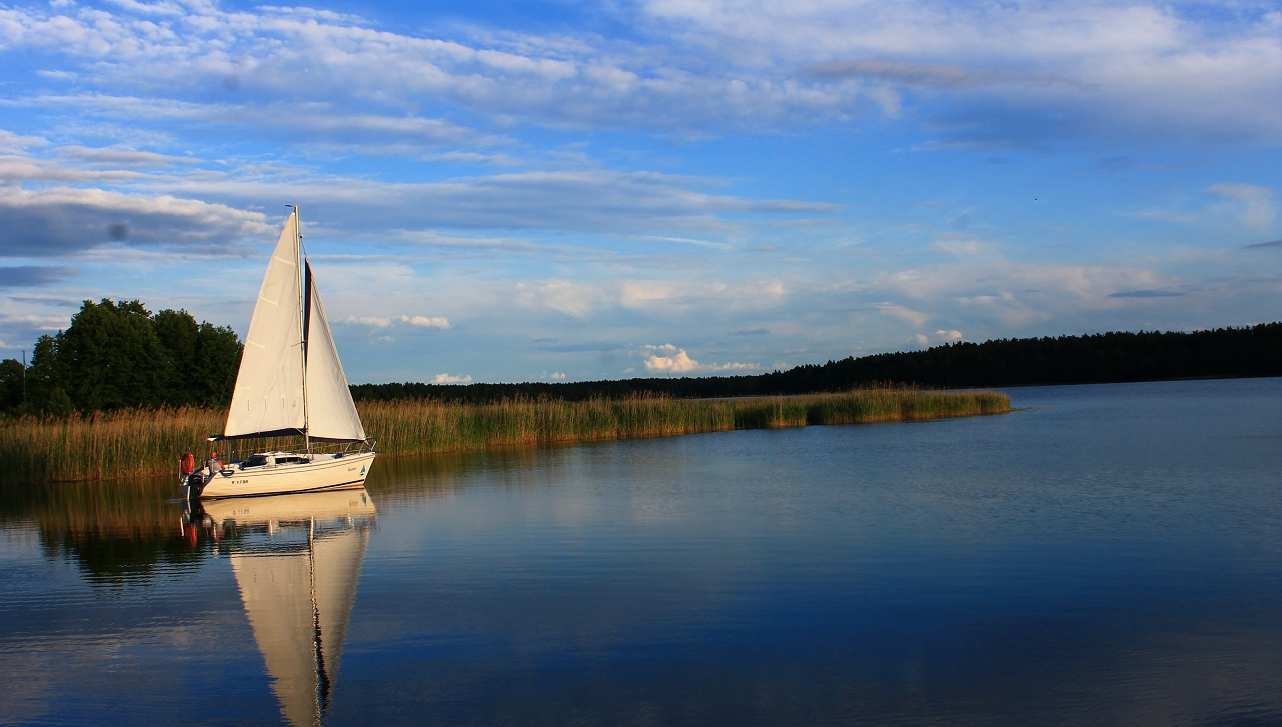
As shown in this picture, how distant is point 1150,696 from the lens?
677cm

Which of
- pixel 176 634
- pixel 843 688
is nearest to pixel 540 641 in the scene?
pixel 843 688

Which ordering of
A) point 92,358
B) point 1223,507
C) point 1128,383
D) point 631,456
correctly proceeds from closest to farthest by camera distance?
point 1223,507
point 631,456
point 92,358
point 1128,383

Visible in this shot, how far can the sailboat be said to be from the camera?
21.2m

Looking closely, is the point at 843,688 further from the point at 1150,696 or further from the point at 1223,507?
the point at 1223,507

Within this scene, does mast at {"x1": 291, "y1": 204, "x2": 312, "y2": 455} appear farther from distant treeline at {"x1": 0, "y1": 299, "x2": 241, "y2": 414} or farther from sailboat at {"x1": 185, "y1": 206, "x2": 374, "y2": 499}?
distant treeline at {"x1": 0, "y1": 299, "x2": 241, "y2": 414}

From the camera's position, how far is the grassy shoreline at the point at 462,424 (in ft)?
84.6

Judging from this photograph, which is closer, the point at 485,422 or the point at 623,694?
the point at 623,694

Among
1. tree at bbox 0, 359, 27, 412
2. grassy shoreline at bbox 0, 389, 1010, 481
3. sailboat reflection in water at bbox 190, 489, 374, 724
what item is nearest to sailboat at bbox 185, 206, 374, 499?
sailboat reflection in water at bbox 190, 489, 374, 724

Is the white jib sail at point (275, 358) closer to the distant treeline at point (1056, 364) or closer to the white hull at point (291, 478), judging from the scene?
the white hull at point (291, 478)

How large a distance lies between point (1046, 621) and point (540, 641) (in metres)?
4.01

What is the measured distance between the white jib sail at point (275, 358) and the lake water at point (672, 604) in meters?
2.35

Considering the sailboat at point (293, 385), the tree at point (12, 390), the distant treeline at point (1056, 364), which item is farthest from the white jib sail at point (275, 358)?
the distant treeline at point (1056, 364)

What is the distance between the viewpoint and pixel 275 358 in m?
21.8

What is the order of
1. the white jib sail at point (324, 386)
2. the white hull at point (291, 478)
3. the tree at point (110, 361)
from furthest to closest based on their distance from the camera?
the tree at point (110, 361)
the white jib sail at point (324, 386)
the white hull at point (291, 478)
